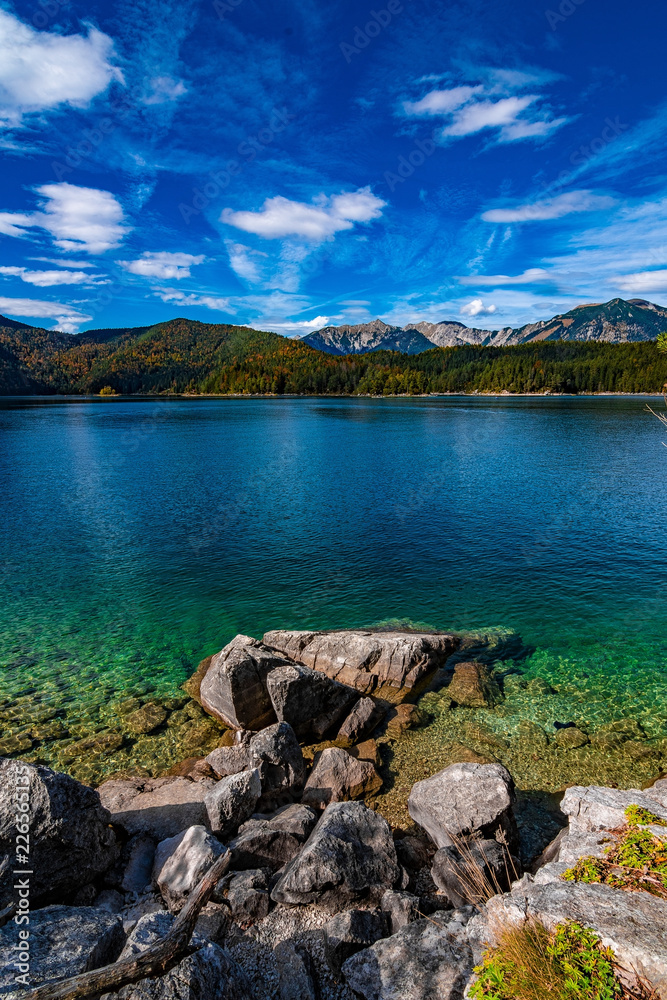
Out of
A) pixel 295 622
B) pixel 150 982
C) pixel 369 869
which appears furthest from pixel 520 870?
pixel 295 622

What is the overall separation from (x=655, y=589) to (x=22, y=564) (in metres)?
42.5

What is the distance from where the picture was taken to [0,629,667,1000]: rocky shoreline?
7645mm

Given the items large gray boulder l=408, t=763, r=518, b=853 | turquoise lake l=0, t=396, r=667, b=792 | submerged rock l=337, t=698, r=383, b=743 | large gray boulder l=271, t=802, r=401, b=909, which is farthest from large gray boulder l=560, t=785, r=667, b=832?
submerged rock l=337, t=698, r=383, b=743

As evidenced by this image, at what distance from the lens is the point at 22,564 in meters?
33.8

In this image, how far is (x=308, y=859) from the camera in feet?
33.5

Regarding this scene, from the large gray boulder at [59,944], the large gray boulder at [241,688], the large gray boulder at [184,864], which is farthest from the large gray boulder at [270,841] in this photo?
the large gray boulder at [241,688]

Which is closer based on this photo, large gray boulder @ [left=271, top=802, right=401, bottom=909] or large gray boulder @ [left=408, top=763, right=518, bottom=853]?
large gray boulder @ [left=271, top=802, right=401, bottom=909]

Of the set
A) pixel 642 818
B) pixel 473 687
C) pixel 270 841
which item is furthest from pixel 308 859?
pixel 473 687

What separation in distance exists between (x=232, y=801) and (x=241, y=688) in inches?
209

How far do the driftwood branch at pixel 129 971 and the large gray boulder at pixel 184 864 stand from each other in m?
2.93

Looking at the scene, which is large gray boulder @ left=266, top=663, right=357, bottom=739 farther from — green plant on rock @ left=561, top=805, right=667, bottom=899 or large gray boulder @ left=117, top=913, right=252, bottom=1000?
green plant on rock @ left=561, top=805, right=667, bottom=899

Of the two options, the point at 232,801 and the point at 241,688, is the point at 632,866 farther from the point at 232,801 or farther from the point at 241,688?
the point at 241,688

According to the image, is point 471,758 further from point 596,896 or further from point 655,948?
point 655,948

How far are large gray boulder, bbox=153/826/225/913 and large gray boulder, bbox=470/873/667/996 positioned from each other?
19.0 feet
